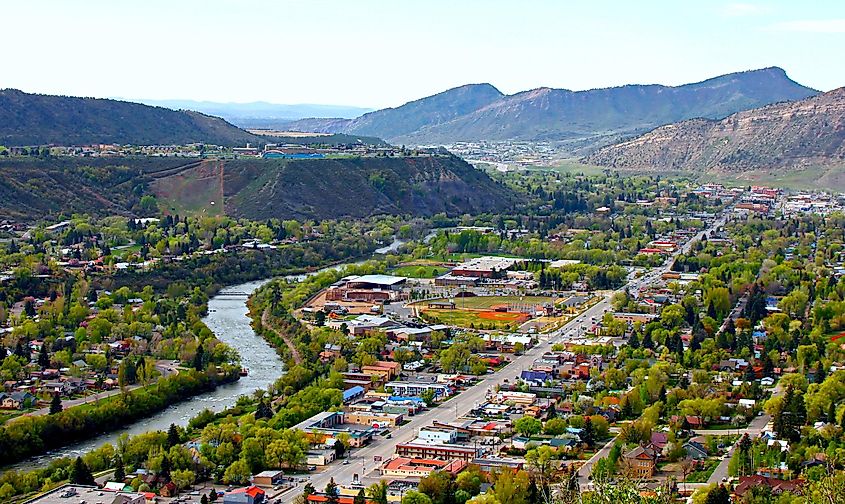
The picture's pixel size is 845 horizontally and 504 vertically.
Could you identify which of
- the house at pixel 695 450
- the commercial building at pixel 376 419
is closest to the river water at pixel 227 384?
the commercial building at pixel 376 419

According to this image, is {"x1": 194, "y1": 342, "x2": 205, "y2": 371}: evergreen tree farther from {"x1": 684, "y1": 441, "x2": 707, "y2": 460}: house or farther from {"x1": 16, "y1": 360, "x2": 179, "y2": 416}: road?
{"x1": 684, "y1": 441, "x2": 707, "y2": 460}: house

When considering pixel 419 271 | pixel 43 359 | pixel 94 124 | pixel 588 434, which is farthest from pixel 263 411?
pixel 94 124

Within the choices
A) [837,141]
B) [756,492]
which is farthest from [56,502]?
[837,141]

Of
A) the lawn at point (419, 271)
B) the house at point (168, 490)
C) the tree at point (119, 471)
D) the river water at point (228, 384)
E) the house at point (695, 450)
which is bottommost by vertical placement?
the lawn at point (419, 271)

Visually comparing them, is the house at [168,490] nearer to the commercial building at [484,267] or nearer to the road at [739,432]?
the road at [739,432]

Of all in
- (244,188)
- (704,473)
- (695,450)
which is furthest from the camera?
(244,188)

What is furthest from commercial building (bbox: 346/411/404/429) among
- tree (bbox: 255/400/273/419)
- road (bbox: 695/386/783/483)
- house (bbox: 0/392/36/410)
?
house (bbox: 0/392/36/410)

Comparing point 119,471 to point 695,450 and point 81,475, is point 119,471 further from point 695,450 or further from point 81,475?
point 695,450
